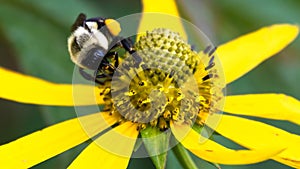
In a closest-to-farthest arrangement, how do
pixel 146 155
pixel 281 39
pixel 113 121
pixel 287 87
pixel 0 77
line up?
pixel 146 155 < pixel 113 121 < pixel 0 77 < pixel 281 39 < pixel 287 87

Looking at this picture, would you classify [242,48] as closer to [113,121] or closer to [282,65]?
[282,65]

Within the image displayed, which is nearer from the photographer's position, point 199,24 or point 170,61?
point 170,61

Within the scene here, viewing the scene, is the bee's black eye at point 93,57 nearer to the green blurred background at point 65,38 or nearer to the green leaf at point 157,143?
the green leaf at point 157,143

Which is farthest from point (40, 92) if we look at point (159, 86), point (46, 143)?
point (159, 86)

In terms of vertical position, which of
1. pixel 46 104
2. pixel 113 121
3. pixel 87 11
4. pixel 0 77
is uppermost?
pixel 87 11

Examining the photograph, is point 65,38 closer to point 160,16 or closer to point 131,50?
point 160,16

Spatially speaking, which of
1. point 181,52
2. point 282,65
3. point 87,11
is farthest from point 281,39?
point 87,11

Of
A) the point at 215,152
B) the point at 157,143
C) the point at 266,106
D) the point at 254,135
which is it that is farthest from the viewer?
the point at 266,106

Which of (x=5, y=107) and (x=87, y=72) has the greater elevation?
(x=5, y=107)
